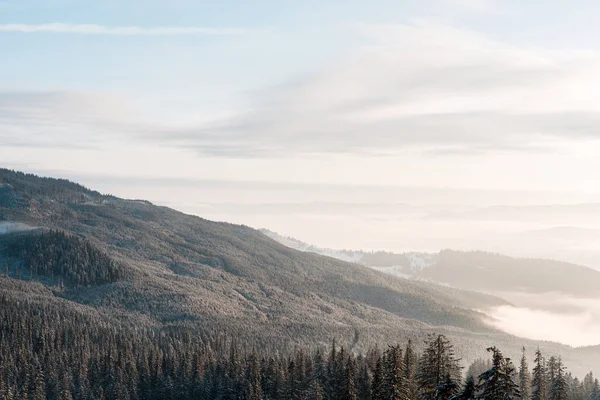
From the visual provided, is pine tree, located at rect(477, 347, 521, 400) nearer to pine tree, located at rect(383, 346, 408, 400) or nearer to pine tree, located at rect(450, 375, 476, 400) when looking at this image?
pine tree, located at rect(450, 375, 476, 400)

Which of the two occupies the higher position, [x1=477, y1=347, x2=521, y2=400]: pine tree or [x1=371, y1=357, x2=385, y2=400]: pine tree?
[x1=477, y1=347, x2=521, y2=400]: pine tree

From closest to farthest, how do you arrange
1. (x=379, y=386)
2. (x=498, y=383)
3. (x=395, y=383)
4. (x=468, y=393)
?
(x=468, y=393) → (x=498, y=383) → (x=395, y=383) → (x=379, y=386)

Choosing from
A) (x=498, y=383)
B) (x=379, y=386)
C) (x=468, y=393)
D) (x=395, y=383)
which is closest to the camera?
(x=468, y=393)

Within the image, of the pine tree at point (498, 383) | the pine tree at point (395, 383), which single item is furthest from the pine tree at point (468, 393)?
the pine tree at point (395, 383)

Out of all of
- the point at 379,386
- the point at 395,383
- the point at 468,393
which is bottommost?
the point at 379,386

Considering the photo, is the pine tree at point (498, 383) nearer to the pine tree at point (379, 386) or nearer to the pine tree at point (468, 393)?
the pine tree at point (468, 393)

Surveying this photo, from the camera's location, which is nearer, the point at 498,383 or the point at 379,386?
the point at 498,383

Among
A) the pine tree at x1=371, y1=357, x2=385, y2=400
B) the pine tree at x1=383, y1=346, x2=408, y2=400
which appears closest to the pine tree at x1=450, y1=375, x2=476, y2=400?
the pine tree at x1=383, y1=346, x2=408, y2=400

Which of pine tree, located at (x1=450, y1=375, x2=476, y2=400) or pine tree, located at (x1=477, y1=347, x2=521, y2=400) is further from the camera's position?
pine tree, located at (x1=477, y1=347, x2=521, y2=400)

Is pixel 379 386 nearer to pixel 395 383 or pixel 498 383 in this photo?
pixel 395 383

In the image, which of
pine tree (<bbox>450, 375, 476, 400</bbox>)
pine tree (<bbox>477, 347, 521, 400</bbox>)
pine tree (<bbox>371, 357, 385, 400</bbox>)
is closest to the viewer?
pine tree (<bbox>450, 375, 476, 400</bbox>)

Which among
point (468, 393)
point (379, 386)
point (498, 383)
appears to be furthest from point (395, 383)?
point (468, 393)

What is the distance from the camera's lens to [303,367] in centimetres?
17675

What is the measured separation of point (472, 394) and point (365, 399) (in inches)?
3437
